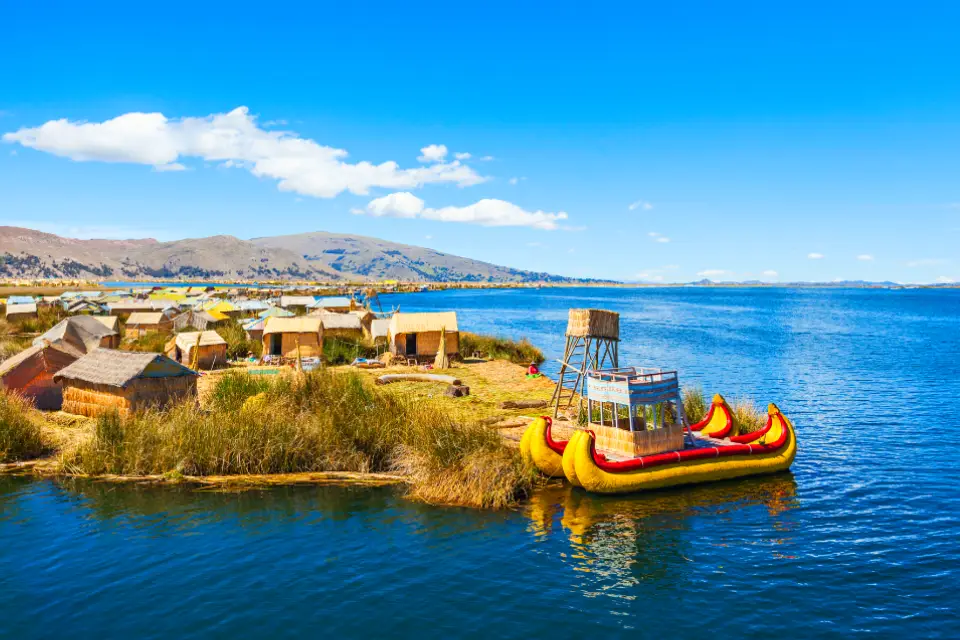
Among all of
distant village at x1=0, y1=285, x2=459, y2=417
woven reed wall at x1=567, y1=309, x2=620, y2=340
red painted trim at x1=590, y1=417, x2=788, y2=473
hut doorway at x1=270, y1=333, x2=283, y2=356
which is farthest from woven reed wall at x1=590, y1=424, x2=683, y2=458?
hut doorway at x1=270, y1=333, x2=283, y2=356

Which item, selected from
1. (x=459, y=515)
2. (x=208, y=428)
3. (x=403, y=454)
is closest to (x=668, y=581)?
(x=459, y=515)

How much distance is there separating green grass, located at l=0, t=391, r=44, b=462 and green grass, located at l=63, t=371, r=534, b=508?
81.0 inches

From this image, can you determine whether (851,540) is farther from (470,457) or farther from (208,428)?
(208,428)

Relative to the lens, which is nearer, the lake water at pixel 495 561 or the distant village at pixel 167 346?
the lake water at pixel 495 561

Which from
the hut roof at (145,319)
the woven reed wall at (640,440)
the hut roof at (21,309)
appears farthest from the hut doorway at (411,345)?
the hut roof at (21,309)

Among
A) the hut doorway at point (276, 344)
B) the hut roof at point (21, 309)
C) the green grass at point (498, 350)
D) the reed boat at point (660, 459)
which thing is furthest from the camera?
the hut roof at point (21, 309)

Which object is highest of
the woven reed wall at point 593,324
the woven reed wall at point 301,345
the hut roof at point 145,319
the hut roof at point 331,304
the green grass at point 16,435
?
the woven reed wall at point 593,324

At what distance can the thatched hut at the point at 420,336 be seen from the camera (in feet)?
126

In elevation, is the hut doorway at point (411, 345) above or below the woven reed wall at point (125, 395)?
above

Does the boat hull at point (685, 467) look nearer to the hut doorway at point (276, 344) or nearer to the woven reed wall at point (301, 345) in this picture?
the woven reed wall at point (301, 345)

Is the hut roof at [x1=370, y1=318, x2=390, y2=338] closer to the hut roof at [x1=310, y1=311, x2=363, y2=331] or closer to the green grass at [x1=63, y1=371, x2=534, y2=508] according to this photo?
the hut roof at [x1=310, y1=311, x2=363, y2=331]

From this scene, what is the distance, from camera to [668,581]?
12.1 meters

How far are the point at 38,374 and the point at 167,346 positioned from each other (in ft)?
48.9

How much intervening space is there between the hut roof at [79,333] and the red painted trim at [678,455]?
2546 cm
